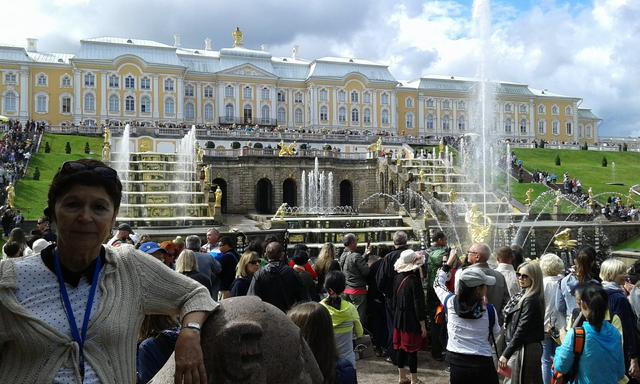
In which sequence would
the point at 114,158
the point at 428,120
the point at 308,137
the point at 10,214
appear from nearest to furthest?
1. the point at 10,214
2. the point at 114,158
3. the point at 308,137
4. the point at 428,120

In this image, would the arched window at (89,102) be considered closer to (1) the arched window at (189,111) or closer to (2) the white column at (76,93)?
(2) the white column at (76,93)

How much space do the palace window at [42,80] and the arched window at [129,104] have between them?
1067 cm

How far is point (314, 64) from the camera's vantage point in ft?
271

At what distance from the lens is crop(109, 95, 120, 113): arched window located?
2864 inches

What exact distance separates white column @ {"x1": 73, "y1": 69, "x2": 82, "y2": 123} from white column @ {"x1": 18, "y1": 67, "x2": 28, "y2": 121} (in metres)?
6.26

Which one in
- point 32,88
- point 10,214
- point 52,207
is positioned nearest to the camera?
point 52,207

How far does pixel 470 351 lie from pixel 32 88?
79316 millimetres

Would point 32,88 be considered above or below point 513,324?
above

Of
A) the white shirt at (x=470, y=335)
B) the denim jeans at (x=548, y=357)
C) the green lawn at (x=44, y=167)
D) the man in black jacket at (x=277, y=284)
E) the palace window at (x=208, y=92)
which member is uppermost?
the palace window at (x=208, y=92)

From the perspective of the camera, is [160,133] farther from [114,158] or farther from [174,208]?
[174,208]

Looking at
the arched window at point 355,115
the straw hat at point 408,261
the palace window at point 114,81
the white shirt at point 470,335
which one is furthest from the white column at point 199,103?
the white shirt at point 470,335

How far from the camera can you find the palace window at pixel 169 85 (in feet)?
246

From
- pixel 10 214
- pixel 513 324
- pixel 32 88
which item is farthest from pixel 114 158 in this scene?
pixel 32 88

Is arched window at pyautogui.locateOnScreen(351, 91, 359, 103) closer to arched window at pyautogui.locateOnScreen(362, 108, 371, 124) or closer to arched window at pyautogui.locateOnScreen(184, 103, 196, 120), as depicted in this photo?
arched window at pyautogui.locateOnScreen(362, 108, 371, 124)
